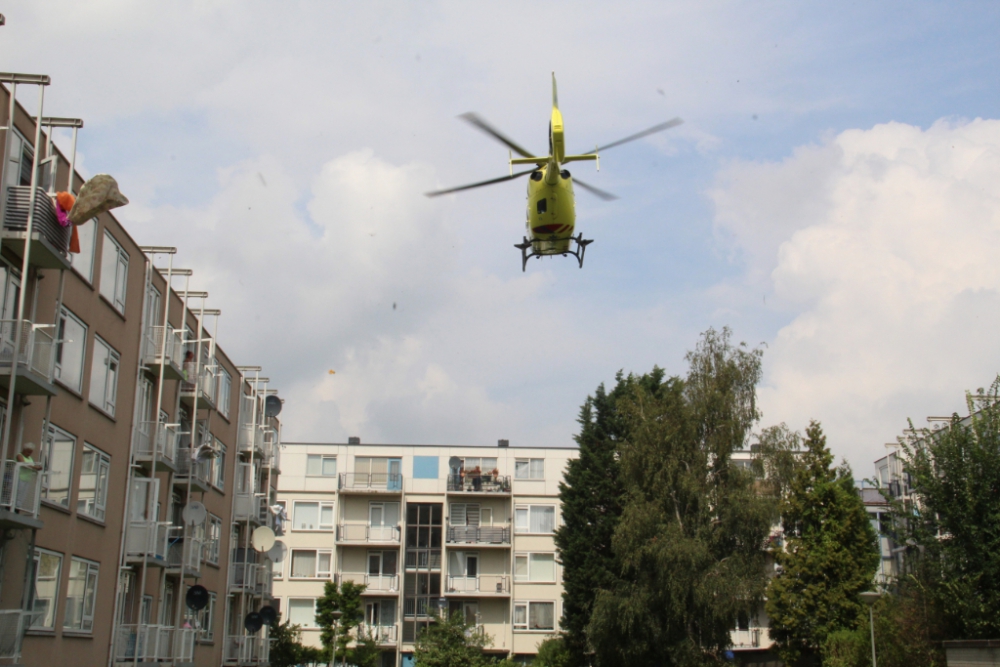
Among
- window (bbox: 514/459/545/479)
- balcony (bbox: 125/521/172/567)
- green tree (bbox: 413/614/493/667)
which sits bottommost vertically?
green tree (bbox: 413/614/493/667)

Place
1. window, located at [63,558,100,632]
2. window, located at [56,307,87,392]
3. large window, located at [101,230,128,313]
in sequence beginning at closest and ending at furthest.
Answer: window, located at [56,307,87,392] < window, located at [63,558,100,632] < large window, located at [101,230,128,313]

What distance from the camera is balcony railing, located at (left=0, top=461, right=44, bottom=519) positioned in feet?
66.4

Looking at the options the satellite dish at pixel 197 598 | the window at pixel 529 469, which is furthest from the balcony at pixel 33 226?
the window at pixel 529 469

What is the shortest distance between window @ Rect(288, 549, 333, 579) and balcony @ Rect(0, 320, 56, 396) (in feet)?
144

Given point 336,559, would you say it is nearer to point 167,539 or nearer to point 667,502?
point 667,502

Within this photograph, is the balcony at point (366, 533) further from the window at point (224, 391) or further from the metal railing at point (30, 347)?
the metal railing at point (30, 347)

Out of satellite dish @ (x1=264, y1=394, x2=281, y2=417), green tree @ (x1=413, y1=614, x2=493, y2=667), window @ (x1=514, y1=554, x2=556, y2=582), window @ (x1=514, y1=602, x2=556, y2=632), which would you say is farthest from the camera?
window @ (x1=514, y1=554, x2=556, y2=582)

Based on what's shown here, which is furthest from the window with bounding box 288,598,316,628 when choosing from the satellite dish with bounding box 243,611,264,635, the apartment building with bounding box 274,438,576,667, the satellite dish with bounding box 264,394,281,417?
the satellite dish with bounding box 243,611,264,635

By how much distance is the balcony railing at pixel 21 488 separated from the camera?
20.2 meters

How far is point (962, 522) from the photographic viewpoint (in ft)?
97.2

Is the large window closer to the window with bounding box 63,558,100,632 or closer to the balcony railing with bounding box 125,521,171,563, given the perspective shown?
the balcony railing with bounding box 125,521,171,563

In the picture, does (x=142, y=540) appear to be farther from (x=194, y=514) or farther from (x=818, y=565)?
(x=818, y=565)

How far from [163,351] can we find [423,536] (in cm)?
3714

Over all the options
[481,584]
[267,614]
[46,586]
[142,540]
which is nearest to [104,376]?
[142,540]
